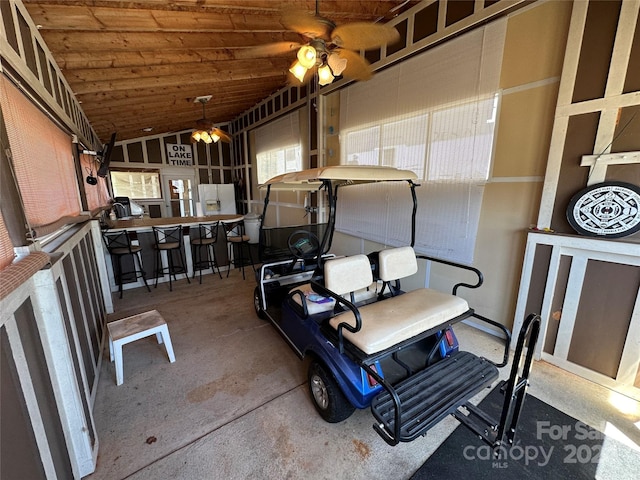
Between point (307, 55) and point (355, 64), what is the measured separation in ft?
1.98

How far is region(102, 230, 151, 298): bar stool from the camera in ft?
13.2

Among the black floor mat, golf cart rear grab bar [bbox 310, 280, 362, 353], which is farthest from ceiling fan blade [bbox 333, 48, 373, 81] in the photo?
the black floor mat

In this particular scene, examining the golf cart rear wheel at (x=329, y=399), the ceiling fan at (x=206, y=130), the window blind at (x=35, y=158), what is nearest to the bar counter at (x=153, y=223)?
the window blind at (x=35, y=158)

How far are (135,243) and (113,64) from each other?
2560mm

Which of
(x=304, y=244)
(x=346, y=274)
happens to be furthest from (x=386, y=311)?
(x=304, y=244)

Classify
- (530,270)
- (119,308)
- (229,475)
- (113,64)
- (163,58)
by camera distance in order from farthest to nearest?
(119,308)
(163,58)
(113,64)
(530,270)
(229,475)

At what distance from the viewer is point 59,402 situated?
1399 millimetres

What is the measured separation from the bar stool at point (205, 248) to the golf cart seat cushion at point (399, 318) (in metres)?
3.66

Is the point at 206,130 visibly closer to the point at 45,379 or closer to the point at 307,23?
the point at 307,23

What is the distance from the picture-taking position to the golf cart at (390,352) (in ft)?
5.02

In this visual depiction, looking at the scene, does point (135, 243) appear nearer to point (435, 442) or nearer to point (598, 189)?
point (435, 442)

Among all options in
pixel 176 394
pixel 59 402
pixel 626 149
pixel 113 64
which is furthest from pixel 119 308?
pixel 626 149

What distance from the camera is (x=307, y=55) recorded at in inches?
92.7

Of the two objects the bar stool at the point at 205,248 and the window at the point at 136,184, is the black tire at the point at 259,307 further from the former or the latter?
the window at the point at 136,184
